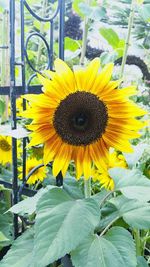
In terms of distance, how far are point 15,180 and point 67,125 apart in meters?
0.18

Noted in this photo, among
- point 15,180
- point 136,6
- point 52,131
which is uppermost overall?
point 136,6

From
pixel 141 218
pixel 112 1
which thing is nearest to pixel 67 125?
pixel 141 218

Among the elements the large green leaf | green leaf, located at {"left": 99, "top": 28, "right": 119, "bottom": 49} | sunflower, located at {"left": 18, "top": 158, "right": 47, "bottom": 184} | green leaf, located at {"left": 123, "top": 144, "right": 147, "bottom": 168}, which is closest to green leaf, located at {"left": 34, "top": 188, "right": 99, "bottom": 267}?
the large green leaf

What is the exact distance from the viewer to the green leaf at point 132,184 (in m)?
0.45

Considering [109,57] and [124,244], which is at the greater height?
[109,57]

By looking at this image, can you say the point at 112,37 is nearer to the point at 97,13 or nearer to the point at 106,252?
the point at 97,13

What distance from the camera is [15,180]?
2.03ft

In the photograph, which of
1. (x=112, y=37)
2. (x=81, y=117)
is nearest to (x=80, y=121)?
(x=81, y=117)

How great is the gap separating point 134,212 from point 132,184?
3cm

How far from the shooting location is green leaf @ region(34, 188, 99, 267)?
15.2 inches

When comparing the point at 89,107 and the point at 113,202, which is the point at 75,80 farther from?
the point at 113,202

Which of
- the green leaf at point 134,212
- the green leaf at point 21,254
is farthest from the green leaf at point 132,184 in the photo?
the green leaf at point 21,254

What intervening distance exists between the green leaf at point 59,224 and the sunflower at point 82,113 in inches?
2.6

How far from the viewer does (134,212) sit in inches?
19.3
